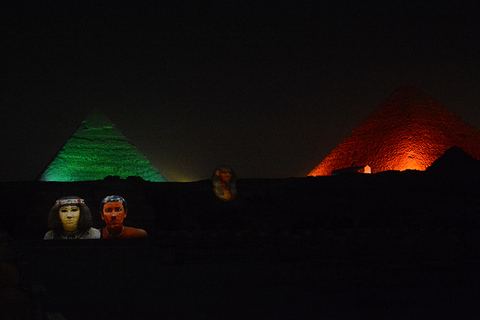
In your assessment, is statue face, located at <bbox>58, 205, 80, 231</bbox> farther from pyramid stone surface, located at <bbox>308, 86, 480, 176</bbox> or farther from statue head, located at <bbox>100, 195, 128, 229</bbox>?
pyramid stone surface, located at <bbox>308, 86, 480, 176</bbox>

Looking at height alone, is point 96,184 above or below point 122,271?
above

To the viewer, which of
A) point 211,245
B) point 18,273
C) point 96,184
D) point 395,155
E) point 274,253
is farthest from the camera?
point 395,155

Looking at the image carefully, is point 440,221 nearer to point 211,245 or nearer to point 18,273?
point 211,245

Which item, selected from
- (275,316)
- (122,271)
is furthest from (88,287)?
(275,316)

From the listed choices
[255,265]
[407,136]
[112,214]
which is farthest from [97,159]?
[255,265]

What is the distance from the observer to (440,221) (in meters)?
11.3

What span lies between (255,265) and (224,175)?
653 centimetres

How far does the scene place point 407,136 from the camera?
21.2m

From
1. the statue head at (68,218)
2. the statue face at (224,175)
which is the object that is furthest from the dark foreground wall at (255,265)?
the statue face at (224,175)

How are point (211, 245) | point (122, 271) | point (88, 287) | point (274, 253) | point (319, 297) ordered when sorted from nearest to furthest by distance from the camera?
point (319, 297)
point (88, 287)
point (122, 271)
point (274, 253)
point (211, 245)

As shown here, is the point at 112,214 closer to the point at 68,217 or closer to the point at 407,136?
the point at 68,217

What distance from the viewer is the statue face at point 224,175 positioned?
11703 millimetres

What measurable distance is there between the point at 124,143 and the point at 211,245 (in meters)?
15.5

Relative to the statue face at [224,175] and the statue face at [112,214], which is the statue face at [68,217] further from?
the statue face at [224,175]
